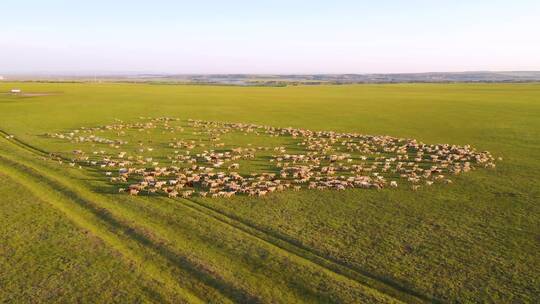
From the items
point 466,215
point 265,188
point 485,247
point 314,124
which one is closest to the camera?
point 485,247

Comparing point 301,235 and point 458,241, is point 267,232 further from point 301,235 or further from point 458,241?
point 458,241

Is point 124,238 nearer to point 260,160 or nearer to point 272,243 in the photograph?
point 272,243

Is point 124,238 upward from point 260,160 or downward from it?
upward

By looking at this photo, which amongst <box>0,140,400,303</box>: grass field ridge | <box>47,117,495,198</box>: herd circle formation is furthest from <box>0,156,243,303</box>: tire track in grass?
<box>47,117,495,198</box>: herd circle formation

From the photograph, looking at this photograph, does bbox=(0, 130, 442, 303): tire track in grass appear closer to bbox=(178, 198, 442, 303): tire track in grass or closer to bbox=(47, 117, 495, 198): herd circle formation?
bbox=(178, 198, 442, 303): tire track in grass

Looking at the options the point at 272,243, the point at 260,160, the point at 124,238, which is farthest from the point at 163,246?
the point at 260,160

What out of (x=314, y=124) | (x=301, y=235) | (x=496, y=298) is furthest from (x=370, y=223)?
(x=314, y=124)

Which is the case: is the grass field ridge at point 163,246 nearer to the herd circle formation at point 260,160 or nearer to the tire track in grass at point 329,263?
the tire track in grass at point 329,263
